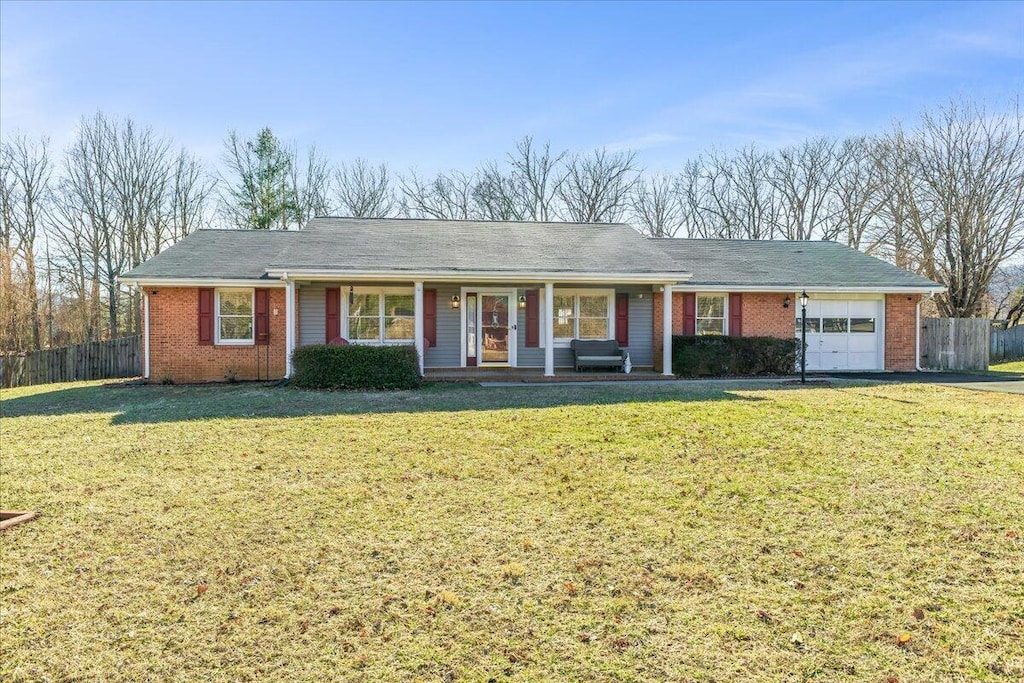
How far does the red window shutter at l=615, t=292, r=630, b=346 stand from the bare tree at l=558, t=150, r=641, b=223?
20.0 m

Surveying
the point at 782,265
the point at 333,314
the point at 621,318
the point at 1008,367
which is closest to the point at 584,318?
the point at 621,318

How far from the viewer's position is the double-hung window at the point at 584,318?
1678 centimetres

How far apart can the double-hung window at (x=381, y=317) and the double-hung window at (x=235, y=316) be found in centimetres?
251

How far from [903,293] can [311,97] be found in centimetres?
1842

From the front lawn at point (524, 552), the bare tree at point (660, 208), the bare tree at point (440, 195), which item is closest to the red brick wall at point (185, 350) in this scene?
the front lawn at point (524, 552)

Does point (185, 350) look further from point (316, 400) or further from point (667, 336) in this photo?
point (667, 336)

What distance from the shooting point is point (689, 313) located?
54.6ft

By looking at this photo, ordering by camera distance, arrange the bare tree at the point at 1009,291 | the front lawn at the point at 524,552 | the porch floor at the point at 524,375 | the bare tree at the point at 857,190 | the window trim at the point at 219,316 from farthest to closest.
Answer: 1. the bare tree at the point at 857,190
2. the bare tree at the point at 1009,291
3. the window trim at the point at 219,316
4. the porch floor at the point at 524,375
5. the front lawn at the point at 524,552

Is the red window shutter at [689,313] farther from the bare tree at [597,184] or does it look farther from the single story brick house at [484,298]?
the bare tree at [597,184]

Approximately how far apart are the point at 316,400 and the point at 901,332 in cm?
1632

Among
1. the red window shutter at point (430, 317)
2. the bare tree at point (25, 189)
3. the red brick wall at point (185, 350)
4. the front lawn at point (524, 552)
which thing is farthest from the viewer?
the bare tree at point (25, 189)

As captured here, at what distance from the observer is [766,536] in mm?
4535

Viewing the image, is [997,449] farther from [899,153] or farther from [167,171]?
[167,171]

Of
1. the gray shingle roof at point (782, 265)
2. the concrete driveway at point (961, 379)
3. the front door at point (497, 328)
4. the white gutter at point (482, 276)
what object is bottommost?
the concrete driveway at point (961, 379)
